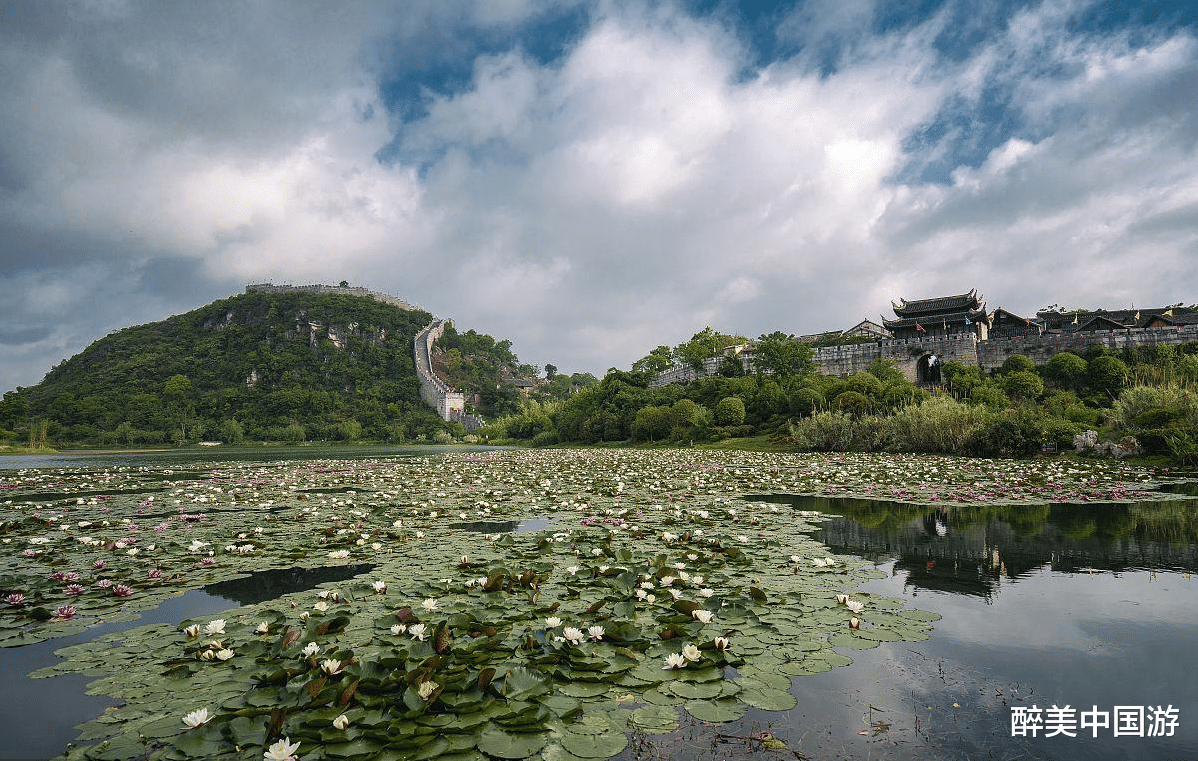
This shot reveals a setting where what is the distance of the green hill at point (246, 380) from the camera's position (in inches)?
2621

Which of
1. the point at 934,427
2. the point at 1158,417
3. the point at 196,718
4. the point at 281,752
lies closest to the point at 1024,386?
the point at 934,427

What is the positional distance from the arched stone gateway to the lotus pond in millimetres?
40351

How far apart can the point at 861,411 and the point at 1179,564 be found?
77.5ft

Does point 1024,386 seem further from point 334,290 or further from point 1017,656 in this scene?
point 334,290

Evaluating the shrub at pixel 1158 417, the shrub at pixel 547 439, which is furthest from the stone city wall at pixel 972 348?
the shrub at pixel 1158 417

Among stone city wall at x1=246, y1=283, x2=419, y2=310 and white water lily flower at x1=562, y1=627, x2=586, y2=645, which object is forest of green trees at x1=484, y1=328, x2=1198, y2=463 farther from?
stone city wall at x1=246, y1=283, x2=419, y2=310

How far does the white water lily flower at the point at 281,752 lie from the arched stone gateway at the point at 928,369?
2016 inches

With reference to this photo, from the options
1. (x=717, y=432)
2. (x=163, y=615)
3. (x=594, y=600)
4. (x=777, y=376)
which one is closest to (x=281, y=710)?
(x=594, y=600)

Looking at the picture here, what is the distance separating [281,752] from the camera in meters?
2.61

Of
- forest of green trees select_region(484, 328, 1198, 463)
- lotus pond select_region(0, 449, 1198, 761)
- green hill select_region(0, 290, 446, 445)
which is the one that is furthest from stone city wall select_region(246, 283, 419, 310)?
lotus pond select_region(0, 449, 1198, 761)

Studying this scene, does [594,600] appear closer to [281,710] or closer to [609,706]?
[609,706]

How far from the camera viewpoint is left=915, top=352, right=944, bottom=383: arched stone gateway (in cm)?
4619

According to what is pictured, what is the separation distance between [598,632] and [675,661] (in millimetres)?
659

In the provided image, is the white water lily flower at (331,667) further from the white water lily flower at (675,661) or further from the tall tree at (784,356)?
the tall tree at (784,356)
